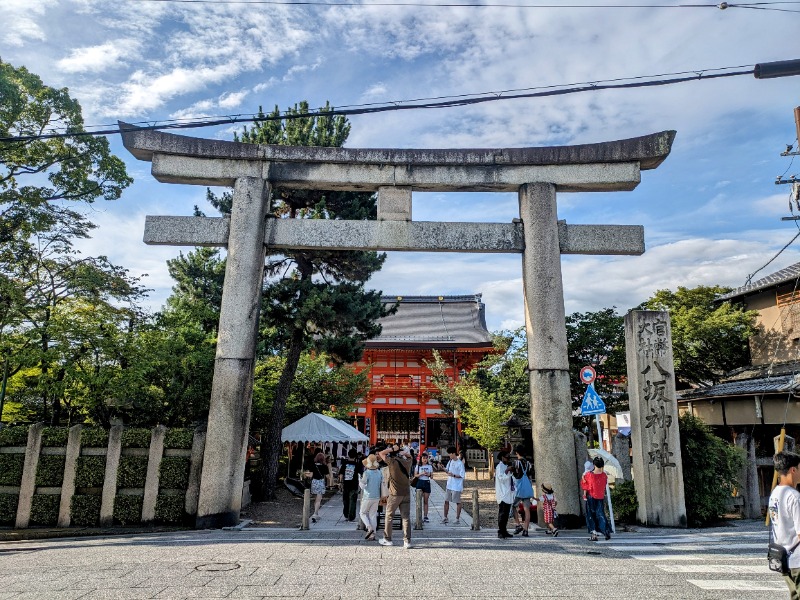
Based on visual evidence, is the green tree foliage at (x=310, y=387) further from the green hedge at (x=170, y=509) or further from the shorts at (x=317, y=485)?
the green hedge at (x=170, y=509)

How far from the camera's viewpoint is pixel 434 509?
1398 cm

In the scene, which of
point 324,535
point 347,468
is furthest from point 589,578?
point 347,468

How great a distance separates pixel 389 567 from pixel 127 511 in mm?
6383

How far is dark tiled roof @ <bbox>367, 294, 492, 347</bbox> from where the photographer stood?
93.8 ft

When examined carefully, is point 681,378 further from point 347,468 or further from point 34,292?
point 34,292

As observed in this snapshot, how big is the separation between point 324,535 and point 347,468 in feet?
8.47

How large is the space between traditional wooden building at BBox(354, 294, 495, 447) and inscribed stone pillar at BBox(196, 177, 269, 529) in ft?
54.6

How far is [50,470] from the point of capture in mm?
10492

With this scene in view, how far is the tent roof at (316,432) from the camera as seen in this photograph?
16109 mm

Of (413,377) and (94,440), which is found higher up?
(413,377)

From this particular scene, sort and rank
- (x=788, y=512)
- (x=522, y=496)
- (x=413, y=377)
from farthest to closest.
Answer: (x=413, y=377) → (x=522, y=496) → (x=788, y=512)

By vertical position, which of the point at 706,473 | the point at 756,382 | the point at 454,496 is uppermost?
the point at 756,382

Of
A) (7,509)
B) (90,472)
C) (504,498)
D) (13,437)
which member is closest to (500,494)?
(504,498)

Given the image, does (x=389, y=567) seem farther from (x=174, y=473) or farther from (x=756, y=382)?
(x=756, y=382)
